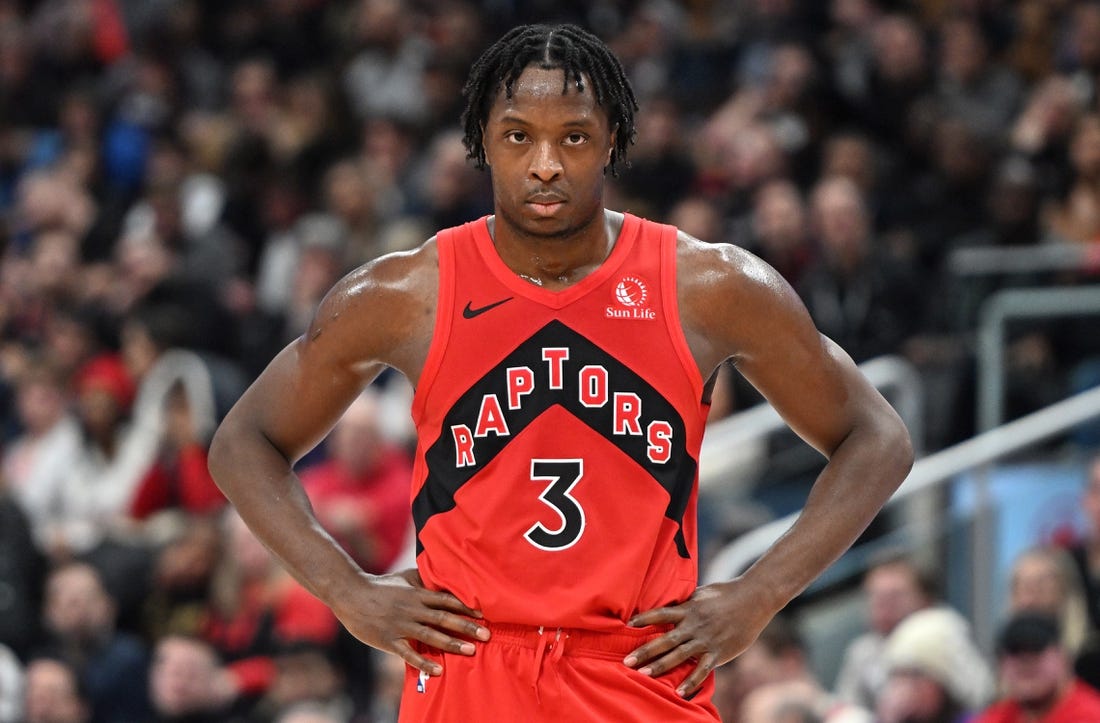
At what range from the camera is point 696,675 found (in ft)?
11.8

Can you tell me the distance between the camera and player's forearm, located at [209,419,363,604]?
3723 millimetres

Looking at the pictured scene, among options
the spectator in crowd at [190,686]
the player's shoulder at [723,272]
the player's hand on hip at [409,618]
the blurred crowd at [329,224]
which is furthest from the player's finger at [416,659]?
the spectator in crowd at [190,686]

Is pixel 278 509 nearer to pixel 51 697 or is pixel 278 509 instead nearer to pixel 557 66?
pixel 557 66

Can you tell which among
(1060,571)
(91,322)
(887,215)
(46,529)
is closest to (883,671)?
(1060,571)

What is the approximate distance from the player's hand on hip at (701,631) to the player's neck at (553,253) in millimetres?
683

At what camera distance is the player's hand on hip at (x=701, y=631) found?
3.54 m

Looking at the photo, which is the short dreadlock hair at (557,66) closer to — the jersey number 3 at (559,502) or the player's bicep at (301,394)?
the player's bicep at (301,394)

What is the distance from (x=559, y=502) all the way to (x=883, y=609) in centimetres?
417

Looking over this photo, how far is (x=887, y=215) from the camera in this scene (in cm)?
995

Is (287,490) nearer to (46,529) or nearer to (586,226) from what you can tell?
(586,226)

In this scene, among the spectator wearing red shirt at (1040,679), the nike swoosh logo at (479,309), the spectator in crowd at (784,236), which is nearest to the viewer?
the nike swoosh logo at (479,309)

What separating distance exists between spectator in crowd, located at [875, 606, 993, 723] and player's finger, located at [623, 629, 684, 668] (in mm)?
3448

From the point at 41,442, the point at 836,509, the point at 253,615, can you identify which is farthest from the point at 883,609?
the point at 41,442

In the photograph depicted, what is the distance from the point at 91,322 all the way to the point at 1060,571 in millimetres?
6412
